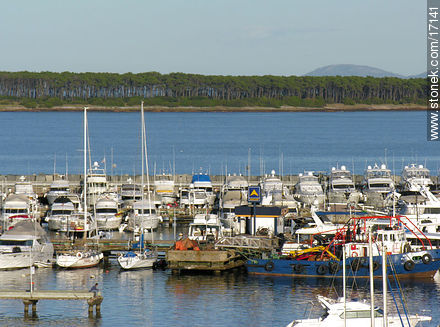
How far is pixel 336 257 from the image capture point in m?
38.7

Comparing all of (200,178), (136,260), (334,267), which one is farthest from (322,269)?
(200,178)

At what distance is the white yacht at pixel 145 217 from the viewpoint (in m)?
51.7

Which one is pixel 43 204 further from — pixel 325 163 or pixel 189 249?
pixel 325 163

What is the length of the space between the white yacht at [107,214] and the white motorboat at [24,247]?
31.8 feet

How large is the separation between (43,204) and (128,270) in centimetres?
2238

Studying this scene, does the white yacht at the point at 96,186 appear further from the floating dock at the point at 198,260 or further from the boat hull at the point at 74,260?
the floating dock at the point at 198,260

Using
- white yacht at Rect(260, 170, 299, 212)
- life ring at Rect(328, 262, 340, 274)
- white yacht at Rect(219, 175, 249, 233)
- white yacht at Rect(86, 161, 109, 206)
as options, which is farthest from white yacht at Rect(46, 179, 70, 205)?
life ring at Rect(328, 262, 340, 274)

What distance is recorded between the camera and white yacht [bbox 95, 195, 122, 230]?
2069 inches

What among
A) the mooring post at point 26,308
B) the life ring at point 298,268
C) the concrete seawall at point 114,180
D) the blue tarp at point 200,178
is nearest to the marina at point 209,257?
the life ring at point 298,268

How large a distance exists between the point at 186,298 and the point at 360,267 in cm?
759

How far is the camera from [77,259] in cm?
4081

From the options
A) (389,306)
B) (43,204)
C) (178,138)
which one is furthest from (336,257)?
(178,138)

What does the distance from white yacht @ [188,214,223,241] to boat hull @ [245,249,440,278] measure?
237 inches

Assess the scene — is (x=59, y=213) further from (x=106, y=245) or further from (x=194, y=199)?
(x=106, y=245)
